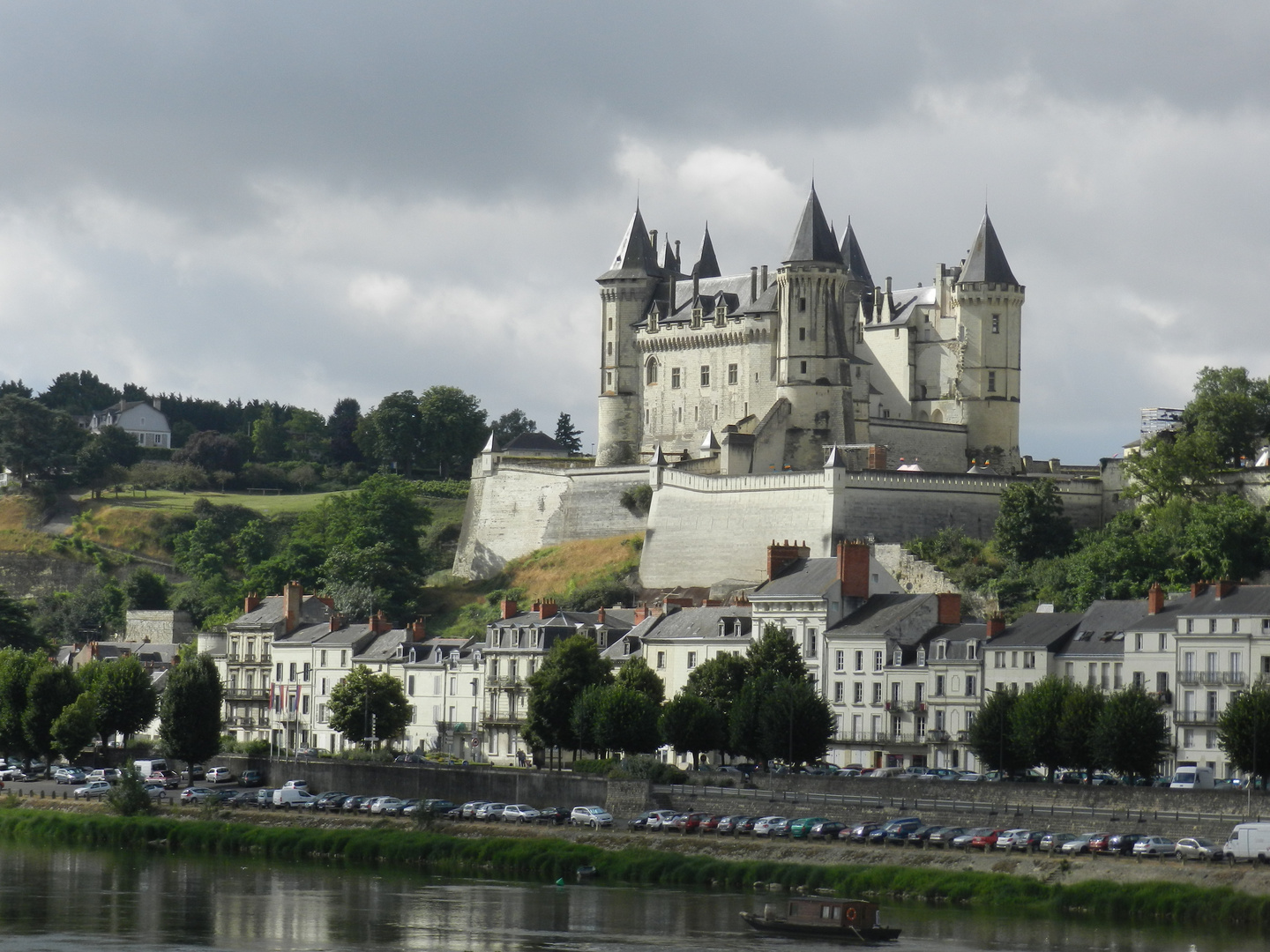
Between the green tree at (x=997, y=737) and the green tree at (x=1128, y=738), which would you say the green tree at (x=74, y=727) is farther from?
the green tree at (x=1128, y=738)

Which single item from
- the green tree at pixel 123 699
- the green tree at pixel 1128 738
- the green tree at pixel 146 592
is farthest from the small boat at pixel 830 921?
the green tree at pixel 146 592

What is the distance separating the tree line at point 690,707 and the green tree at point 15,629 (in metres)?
33.7

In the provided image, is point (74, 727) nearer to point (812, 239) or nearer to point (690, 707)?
point (690, 707)

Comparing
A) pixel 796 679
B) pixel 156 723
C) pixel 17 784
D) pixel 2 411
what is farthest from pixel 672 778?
pixel 2 411

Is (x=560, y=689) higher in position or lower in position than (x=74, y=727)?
higher

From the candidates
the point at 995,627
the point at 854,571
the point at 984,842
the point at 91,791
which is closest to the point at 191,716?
the point at 91,791

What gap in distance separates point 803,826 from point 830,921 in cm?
807

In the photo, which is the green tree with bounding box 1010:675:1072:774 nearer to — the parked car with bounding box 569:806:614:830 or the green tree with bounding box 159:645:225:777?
the parked car with bounding box 569:806:614:830

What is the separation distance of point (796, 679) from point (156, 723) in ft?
97.8

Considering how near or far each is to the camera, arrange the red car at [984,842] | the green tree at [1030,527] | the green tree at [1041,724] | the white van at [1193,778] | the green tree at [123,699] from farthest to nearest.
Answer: the green tree at [1030,527] → the green tree at [123,699] → the green tree at [1041,724] → the white van at [1193,778] → the red car at [984,842]

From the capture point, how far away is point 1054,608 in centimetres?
7656

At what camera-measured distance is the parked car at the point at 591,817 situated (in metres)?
59.8

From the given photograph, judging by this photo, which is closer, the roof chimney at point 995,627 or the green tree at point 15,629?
the roof chimney at point 995,627

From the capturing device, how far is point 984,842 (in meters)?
52.7
